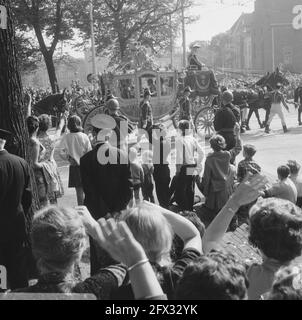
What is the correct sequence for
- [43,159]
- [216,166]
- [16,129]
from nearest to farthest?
[16,129] < [43,159] < [216,166]

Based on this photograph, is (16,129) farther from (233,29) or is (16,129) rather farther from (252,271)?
(233,29)

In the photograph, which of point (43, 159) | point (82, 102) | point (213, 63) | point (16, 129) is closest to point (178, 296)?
point (16, 129)

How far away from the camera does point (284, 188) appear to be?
5.73 metres

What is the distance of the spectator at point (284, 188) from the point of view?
18.8ft

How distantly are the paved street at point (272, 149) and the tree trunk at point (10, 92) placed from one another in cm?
342

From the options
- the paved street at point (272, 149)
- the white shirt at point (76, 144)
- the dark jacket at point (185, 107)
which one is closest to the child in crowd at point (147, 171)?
the white shirt at point (76, 144)

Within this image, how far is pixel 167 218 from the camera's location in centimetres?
263

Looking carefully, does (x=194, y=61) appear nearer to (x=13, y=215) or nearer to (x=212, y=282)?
(x=13, y=215)

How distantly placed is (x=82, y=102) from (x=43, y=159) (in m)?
11.0

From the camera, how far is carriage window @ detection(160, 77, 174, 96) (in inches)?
589

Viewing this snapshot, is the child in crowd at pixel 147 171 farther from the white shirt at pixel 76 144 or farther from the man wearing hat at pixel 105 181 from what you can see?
the man wearing hat at pixel 105 181

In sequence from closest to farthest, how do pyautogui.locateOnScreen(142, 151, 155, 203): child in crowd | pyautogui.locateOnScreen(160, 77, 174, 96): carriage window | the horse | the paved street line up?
1. pyautogui.locateOnScreen(142, 151, 155, 203): child in crowd
2. the paved street
3. pyautogui.locateOnScreen(160, 77, 174, 96): carriage window
4. the horse

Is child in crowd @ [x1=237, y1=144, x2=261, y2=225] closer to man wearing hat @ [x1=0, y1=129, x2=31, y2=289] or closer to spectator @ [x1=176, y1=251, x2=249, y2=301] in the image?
man wearing hat @ [x1=0, y1=129, x2=31, y2=289]

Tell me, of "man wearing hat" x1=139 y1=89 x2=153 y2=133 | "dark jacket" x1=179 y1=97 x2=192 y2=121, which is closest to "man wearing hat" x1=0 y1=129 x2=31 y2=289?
"man wearing hat" x1=139 y1=89 x2=153 y2=133
